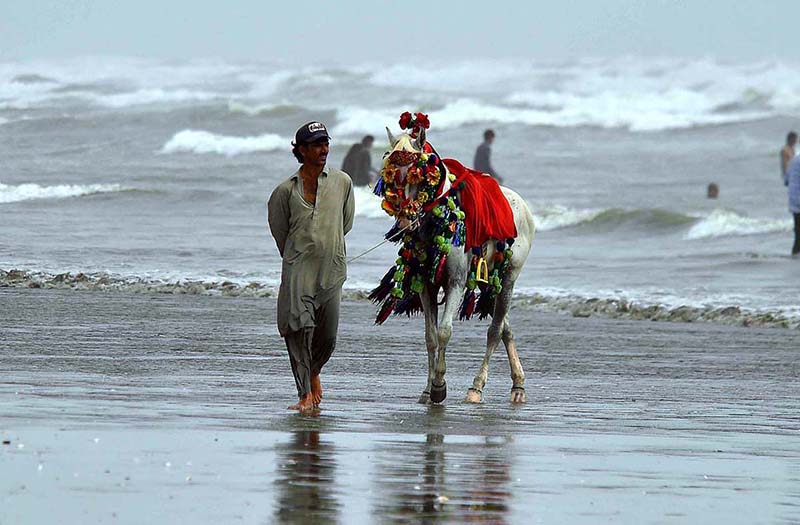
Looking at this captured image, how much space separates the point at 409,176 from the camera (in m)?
11.0

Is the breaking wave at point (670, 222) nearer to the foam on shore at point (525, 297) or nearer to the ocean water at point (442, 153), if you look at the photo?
the ocean water at point (442, 153)

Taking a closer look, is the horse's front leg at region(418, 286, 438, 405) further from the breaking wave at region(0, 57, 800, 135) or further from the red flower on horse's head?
the breaking wave at region(0, 57, 800, 135)

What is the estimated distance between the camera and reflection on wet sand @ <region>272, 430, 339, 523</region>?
6734 millimetres

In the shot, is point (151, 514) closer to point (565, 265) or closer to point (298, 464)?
point (298, 464)

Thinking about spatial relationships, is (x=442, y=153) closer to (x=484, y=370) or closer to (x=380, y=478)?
(x=484, y=370)

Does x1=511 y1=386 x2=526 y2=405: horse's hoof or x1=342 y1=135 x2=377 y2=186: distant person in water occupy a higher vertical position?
x1=342 y1=135 x2=377 y2=186: distant person in water

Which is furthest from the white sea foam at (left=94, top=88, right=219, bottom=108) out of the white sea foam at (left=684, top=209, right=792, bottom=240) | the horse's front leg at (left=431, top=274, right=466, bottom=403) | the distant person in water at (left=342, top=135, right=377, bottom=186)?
the horse's front leg at (left=431, top=274, right=466, bottom=403)

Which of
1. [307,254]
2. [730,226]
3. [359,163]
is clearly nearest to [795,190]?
[730,226]

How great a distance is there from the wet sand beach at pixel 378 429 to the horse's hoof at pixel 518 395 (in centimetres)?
7

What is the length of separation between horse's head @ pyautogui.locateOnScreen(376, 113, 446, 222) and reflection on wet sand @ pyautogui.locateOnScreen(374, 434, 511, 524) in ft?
6.91

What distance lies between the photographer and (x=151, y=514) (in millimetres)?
6602

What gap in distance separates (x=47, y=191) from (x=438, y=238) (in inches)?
973

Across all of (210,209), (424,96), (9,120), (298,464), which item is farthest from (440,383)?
(424,96)

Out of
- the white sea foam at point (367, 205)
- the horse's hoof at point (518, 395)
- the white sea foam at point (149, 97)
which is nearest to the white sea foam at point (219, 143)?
the white sea foam at point (149, 97)
